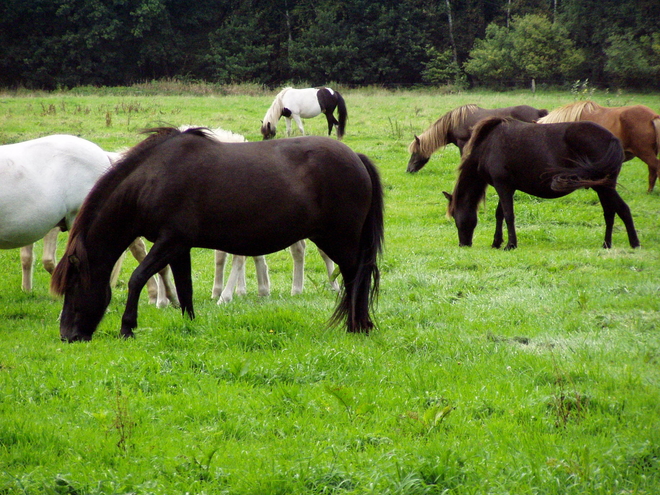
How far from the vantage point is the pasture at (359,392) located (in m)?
3.10

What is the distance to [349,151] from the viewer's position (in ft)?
18.4

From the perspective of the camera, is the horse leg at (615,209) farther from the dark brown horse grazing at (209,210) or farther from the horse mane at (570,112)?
the dark brown horse grazing at (209,210)

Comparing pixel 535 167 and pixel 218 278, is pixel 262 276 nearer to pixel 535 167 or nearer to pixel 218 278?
pixel 218 278

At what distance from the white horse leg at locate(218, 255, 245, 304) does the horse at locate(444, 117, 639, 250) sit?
381 cm

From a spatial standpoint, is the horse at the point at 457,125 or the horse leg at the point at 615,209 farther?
the horse at the point at 457,125

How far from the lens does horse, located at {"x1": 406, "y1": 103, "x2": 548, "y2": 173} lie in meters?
14.0

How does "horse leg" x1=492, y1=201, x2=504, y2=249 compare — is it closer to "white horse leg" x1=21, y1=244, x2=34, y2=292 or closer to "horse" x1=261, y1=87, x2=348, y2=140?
"white horse leg" x1=21, y1=244, x2=34, y2=292

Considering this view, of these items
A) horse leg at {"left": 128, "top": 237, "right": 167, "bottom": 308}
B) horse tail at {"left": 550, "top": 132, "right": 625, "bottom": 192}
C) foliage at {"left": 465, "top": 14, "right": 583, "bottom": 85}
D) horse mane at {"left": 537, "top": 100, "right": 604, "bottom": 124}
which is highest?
foliage at {"left": 465, "top": 14, "right": 583, "bottom": 85}

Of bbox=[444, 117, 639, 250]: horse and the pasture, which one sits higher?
bbox=[444, 117, 639, 250]: horse

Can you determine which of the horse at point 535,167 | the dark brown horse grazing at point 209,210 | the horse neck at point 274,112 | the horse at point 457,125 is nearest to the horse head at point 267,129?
the horse neck at point 274,112

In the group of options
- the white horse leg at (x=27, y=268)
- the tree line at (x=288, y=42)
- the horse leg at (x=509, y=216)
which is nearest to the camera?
the white horse leg at (x=27, y=268)

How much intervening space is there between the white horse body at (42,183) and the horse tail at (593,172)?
5.83 metres

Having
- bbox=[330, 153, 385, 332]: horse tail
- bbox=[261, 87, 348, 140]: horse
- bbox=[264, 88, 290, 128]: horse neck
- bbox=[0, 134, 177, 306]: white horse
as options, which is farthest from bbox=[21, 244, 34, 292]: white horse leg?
bbox=[261, 87, 348, 140]: horse

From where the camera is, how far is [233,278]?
738 centimetres
